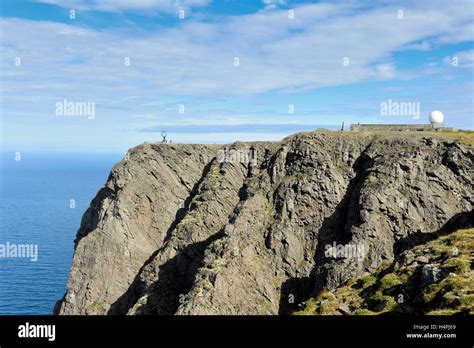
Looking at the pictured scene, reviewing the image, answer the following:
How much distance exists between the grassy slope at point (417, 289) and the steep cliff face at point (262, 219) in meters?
21.5

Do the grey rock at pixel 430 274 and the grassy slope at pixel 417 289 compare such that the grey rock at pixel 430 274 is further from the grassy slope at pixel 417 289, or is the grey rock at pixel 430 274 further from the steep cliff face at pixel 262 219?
the steep cliff face at pixel 262 219

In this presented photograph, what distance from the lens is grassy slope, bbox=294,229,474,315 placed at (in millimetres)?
30797

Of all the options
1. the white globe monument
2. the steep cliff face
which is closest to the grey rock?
the steep cliff face

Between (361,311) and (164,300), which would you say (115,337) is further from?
(164,300)

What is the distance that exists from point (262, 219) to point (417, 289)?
141 ft

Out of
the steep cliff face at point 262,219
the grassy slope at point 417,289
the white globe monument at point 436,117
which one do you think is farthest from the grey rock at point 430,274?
the white globe monument at point 436,117

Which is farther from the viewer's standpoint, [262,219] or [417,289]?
[262,219]

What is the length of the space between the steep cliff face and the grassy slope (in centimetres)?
2150

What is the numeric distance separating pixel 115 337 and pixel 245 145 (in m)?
73.7

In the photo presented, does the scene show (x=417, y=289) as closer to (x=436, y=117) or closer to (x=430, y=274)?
(x=430, y=274)

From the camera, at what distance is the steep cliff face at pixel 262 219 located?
226 feet

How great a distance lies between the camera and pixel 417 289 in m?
36.4

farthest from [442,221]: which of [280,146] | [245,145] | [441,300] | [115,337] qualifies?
[115,337]

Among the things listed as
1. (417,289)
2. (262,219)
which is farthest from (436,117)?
(417,289)
